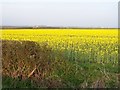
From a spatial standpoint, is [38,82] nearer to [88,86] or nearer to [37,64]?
[37,64]

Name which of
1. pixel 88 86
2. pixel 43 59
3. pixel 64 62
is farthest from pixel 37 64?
pixel 88 86

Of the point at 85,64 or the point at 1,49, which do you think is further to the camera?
the point at 85,64

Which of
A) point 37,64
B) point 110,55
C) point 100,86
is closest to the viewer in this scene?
point 100,86

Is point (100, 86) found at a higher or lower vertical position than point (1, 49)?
lower

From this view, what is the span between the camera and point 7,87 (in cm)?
802

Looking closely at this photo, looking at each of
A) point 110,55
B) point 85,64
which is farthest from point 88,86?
point 110,55

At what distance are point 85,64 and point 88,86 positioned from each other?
2.27 metres

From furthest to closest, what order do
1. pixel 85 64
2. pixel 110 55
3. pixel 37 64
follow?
pixel 110 55 → pixel 85 64 → pixel 37 64

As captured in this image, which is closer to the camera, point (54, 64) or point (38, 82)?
point (38, 82)

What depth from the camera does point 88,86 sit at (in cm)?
781

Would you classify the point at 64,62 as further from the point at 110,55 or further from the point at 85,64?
the point at 110,55

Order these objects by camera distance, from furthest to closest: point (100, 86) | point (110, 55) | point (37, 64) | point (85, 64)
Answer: point (110, 55) → point (85, 64) → point (37, 64) → point (100, 86)

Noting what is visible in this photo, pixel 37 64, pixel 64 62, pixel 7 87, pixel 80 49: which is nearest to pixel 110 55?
pixel 80 49

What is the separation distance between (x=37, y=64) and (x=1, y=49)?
1130 mm
